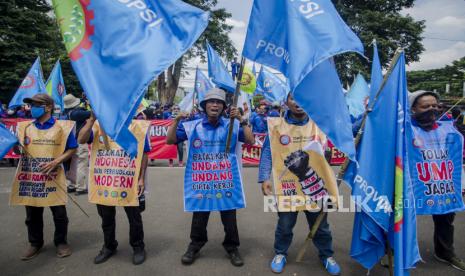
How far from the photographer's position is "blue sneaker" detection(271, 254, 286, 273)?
3.41m

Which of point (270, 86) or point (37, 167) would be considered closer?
point (37, 167)

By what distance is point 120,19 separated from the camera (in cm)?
254

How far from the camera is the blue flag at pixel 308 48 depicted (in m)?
2.51

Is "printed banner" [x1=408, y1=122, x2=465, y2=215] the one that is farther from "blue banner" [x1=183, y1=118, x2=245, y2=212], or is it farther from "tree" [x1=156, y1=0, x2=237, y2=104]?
"tree" [x1=156, y1=0, x2=237, y2=104]

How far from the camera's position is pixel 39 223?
150 inches

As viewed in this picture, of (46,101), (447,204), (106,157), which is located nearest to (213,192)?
(106,157)

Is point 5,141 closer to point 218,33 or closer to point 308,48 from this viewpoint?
point 308,48

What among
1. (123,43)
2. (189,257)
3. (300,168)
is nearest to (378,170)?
(300,168)

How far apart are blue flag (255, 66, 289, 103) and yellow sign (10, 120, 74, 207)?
7553mm

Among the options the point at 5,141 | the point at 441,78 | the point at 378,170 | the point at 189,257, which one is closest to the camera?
the point at 378,170

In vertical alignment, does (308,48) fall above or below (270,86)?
below

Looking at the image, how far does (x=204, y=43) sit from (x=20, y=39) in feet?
42.7

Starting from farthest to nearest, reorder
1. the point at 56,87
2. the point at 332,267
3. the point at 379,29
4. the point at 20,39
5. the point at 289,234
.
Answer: the point at 379,29, the point at 20,39, the point at 56,87, the point at 289,234, the point at 332,267

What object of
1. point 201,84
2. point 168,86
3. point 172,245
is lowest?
point 172,245
